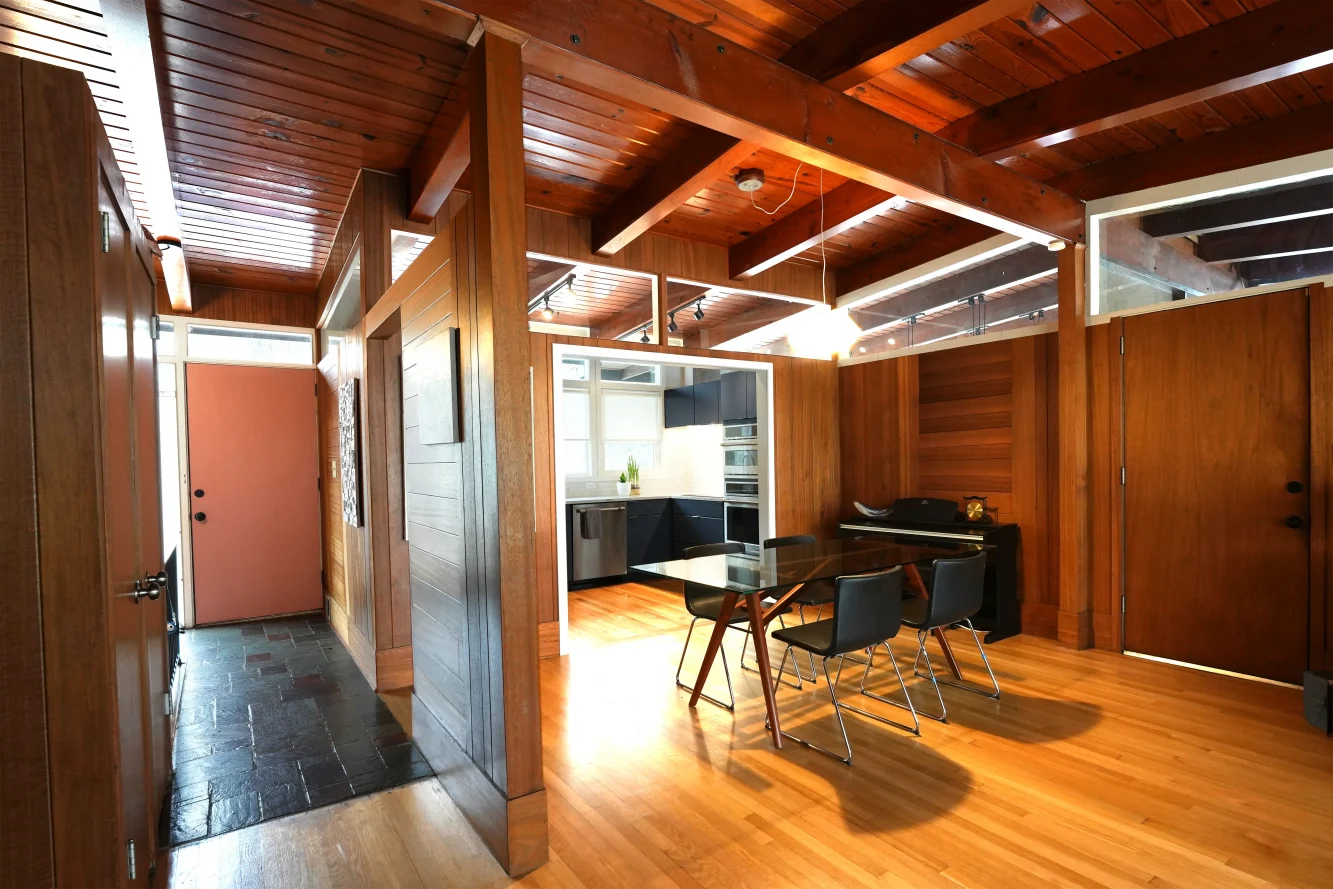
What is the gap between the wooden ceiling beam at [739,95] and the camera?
2.30m

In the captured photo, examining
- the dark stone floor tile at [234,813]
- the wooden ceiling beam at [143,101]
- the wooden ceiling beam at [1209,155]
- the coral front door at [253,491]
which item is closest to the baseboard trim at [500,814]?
the dark stone floor tile at [234,813]

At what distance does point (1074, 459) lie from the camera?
4449 millimetres

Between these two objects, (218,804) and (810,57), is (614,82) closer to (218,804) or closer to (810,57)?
(810,57)

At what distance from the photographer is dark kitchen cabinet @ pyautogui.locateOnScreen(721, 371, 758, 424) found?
640 centimetres

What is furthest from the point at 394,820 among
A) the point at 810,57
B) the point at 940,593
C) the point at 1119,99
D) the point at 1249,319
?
the point at 1249,319

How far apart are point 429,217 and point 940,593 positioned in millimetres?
3507

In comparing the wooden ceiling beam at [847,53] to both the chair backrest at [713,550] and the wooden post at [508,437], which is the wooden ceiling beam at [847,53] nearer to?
the wooden post at [508,437]

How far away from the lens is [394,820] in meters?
2.53

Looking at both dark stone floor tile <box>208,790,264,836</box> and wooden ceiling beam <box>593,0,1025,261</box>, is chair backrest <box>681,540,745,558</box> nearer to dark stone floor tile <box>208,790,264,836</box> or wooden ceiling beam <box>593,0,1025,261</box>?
wooden ceiling beam <box>593,0,1025,261</box>

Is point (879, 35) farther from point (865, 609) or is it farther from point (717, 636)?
point (717, 636)

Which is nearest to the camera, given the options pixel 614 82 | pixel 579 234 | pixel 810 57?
pixel 614 82

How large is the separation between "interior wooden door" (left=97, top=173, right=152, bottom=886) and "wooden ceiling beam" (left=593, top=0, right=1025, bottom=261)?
2.50 m

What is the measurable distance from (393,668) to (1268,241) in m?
5.67

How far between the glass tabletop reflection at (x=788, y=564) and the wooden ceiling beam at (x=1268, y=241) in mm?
2326
